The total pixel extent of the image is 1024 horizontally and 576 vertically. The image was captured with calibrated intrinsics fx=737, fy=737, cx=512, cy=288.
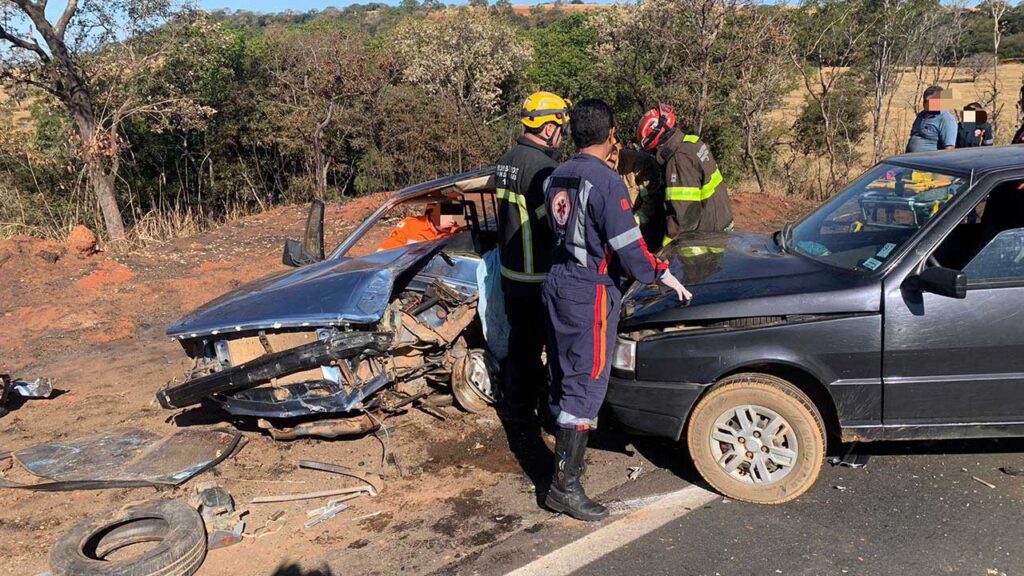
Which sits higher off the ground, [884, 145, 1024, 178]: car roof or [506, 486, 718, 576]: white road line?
[884, 145, 1024, 178]: car roof

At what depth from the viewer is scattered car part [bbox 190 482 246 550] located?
3.71 m

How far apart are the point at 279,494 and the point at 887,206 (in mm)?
3876

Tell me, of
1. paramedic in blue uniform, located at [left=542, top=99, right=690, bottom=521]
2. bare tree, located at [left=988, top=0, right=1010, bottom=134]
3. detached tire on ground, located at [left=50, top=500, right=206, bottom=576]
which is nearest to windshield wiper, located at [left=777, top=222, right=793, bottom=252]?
paramedic in blue uniform, located at [left=542, top=99, right=690, bottom=521]

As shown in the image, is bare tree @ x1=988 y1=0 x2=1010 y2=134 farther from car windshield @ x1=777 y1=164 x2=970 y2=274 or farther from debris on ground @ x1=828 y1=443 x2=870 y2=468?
debris on ground @ x1=828 y1=443 x2=870 y2=468

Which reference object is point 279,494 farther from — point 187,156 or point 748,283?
point 187,156

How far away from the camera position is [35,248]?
9.95m

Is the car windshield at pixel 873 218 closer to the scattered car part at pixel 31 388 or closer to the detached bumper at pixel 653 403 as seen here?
the detached bumper at pixel 653 403

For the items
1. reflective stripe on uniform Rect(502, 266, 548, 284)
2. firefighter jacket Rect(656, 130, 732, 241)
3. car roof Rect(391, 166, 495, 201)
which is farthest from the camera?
firefighter jacket Rect(656, 130, 732, 241)

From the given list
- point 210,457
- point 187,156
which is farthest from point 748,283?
point 187,156

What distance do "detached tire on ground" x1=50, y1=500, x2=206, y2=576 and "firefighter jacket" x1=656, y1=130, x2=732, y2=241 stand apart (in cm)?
377

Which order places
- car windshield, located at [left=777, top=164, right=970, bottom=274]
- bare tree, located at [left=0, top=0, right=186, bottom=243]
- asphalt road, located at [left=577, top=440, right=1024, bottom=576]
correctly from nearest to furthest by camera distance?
1. asphalt road, located at [left=577, top=440, right=1024, bottom=576]
2. car windshield, located at [left=777, top=164, right=970, bottom=274]
3. bare tree, located at [left=0, top=0, right=186, bottom=243]

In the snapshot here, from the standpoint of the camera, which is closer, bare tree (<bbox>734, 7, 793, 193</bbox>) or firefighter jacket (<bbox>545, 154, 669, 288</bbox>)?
firefighter jacket (<bbox>545, 154, 669, 288</bbox>)

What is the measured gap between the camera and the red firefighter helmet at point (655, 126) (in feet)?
18.3

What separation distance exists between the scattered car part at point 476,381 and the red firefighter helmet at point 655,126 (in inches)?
82.7
